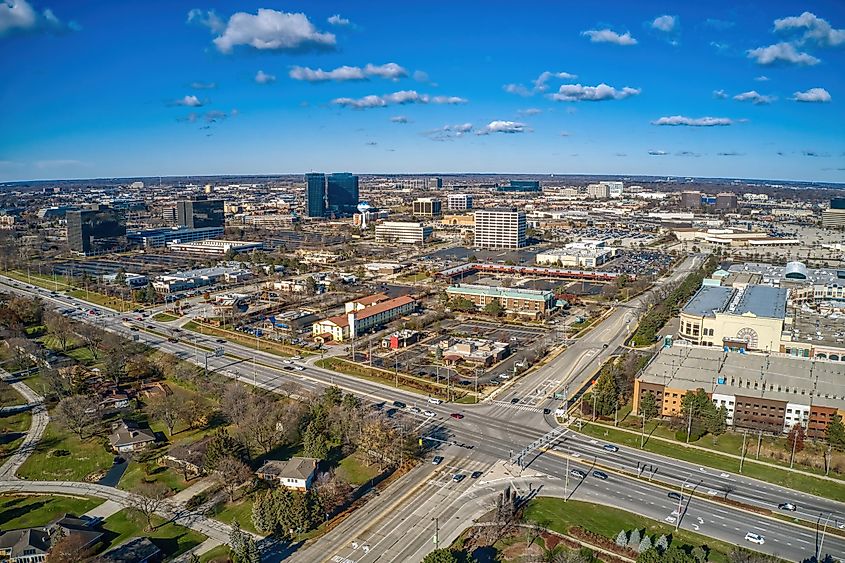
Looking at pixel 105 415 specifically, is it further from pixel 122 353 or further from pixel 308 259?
pixel 308 259

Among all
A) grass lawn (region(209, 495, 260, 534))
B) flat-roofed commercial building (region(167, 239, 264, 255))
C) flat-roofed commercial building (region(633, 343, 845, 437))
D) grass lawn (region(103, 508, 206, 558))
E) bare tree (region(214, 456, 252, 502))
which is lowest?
grass lawn (region(103, 508, 206, 558))

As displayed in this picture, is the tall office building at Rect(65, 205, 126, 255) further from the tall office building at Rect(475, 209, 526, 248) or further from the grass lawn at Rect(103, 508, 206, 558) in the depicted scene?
the grass lawn at Rect(103, 508, 206, 558)

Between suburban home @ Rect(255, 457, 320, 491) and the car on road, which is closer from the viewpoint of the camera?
the car on road

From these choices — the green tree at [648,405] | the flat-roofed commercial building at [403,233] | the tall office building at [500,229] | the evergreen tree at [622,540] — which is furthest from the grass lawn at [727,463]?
the flat-roofed commercial building at [403,233]

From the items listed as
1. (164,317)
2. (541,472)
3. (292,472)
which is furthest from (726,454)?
(164,317)

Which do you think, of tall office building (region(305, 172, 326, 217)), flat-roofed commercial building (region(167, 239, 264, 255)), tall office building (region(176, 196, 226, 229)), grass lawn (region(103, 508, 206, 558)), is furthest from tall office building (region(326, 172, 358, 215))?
grass lawn (region(103, 508, 206, 558))

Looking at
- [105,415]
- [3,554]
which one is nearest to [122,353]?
[105,415]
